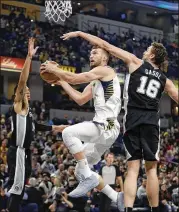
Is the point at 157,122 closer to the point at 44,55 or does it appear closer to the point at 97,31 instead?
the point at 44,55

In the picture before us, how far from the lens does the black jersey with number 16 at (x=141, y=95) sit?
725 centimetres

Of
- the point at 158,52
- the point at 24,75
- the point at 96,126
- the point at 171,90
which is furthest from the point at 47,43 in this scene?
the point at 158,52

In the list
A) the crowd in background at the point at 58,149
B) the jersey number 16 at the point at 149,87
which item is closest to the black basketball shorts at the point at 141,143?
the jersey number 16 at the point at 149,87

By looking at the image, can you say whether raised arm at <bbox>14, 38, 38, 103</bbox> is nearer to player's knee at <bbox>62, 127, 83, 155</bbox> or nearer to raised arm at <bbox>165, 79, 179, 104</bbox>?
player's knee at <bbox>62, 127, 83, 155</bbox>

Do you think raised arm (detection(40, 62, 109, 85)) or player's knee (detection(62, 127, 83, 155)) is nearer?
raised arm (detection(40, 62, 109, 85))

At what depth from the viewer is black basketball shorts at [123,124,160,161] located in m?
7.16

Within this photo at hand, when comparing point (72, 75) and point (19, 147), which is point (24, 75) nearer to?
point (72, 75)

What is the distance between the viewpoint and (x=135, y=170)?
713 centimetres

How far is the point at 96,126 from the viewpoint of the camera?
313 inches

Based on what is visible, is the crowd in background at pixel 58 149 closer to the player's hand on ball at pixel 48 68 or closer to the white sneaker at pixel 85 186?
the white sneaker at pixel 85 186

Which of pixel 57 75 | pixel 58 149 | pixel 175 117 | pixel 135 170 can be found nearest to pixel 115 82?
pixel 57 75

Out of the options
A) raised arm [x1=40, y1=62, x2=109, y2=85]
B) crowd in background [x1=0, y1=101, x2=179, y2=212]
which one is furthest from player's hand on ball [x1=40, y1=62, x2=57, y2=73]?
crowd in background [x1=0, y1=101, x2=179, y2=212]

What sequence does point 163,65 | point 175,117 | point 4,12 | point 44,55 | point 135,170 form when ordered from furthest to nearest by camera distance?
1. point 175,117
2. point 4,12
3. point 44,55
4. point 163,65
5. point 135,170

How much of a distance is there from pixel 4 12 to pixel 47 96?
5823mm
